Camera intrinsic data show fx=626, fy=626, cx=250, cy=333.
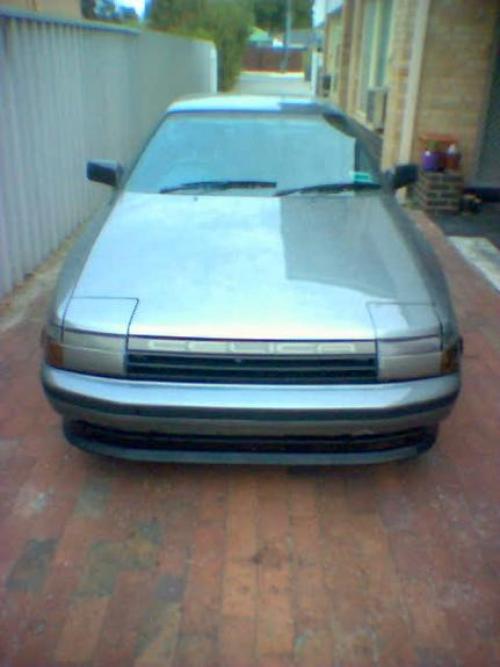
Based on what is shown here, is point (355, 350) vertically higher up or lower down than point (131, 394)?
higher up

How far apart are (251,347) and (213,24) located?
28.1 m

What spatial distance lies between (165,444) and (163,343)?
1.51 ft

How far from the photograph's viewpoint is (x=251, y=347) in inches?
95.3

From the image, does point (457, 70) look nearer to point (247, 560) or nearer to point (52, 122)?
point (52, 122)

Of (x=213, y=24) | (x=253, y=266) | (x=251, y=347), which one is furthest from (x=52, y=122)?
(x=213, y=24)

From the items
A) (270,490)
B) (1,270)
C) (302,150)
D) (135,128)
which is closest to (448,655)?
(270,490)

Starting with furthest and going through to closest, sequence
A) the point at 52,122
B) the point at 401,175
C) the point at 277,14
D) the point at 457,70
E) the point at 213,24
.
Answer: the point at 277,14 → the point at 213,24 → the point at 457,70 → the point at 52,122 → the point at 401,175

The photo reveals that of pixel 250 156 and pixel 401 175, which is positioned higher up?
pixel 250 156

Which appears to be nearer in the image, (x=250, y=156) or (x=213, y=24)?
(x=250, y=156)

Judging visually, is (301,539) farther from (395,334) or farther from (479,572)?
(395,334)

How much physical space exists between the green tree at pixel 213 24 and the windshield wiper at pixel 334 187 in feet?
78.2

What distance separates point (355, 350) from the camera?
8.02 feet

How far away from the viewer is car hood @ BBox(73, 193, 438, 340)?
2.47 metres

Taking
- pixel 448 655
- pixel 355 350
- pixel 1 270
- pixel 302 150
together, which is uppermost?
pixel 302 150
